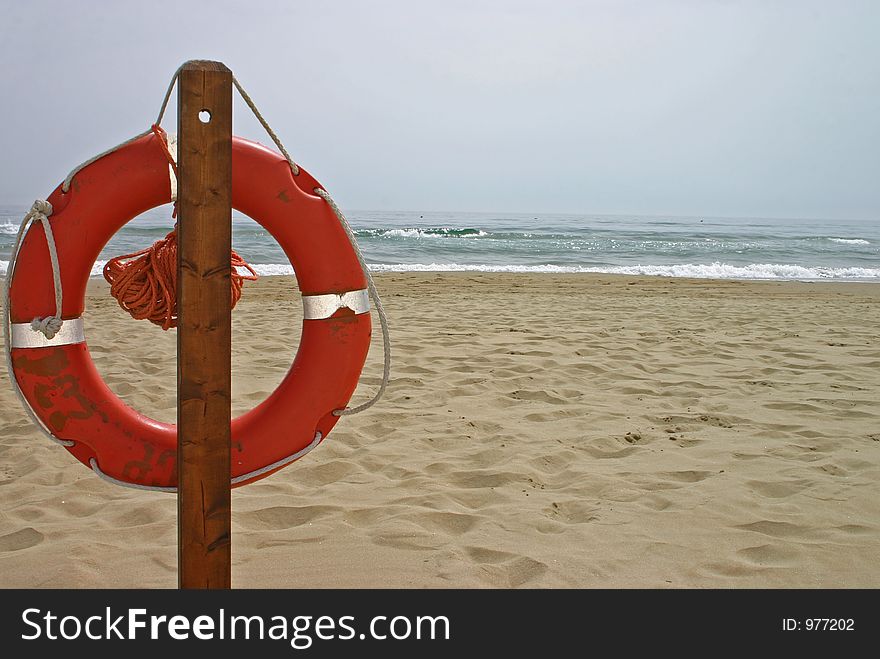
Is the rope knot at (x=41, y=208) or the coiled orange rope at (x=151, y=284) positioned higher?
the rope knot at (x=41, y=208)

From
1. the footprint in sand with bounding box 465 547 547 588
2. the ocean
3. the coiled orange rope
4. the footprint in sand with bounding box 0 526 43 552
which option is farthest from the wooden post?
the ocean

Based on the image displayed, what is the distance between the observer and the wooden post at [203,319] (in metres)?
1.44

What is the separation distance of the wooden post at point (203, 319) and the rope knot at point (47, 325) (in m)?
0.52

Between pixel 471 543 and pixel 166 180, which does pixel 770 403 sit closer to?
pixel 471 543

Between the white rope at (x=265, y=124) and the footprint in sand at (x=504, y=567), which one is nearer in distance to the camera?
the white rope at (x=265, y=124)

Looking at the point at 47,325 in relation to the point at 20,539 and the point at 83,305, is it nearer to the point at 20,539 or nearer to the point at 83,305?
the point at 83,305

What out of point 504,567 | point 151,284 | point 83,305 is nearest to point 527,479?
point 504,567

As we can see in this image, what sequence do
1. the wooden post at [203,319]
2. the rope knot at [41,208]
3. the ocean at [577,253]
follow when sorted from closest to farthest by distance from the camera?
the wooden post at [203,319]
the rope knot at [41,208]
the ocean at [577,253]

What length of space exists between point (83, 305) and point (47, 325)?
13 cm

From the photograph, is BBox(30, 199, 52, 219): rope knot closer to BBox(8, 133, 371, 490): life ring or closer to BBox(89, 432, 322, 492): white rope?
BBox(8, 133, 371, 490): life ring

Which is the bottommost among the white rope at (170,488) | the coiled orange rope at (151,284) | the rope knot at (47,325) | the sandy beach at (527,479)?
the sandy beach at (527,479)

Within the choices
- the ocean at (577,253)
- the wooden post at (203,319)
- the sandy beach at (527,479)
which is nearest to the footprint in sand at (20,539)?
the sandy beach at (527,479)

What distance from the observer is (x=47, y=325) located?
181cm

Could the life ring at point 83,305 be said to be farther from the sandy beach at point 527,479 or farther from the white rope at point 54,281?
the sandy beach at point 527,479
